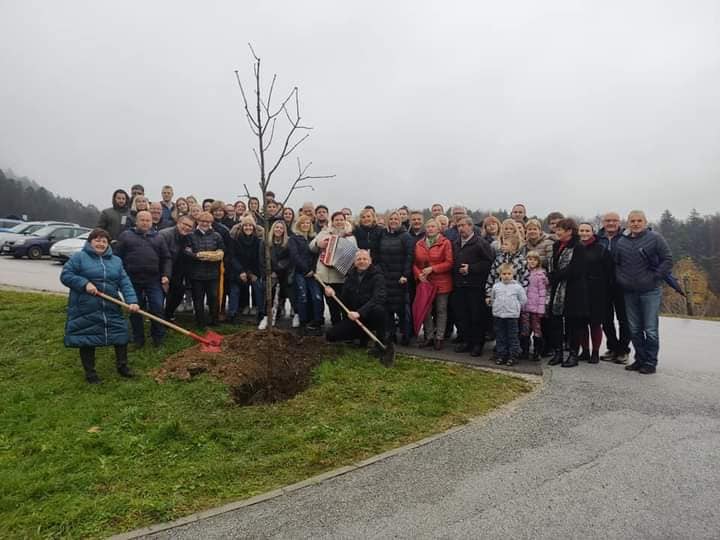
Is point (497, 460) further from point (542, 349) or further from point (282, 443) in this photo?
point (542, 349)

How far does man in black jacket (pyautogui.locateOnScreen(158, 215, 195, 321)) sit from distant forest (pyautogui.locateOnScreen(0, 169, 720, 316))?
3021cm

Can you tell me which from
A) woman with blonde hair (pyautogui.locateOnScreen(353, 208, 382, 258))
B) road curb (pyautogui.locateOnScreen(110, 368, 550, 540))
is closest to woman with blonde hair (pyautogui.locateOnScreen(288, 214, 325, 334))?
woman with blonde hair (pyautogui.locateOnScreen(353, 208, 382, 258))

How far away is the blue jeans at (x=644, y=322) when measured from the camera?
6672 millimetres

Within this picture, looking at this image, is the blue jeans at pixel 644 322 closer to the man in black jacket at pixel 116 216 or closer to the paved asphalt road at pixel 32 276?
the man in black jacket at pixel 116 216

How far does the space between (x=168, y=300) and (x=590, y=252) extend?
6539 mm

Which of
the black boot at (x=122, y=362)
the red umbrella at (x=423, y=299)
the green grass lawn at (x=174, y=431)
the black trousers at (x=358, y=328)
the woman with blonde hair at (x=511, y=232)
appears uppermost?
the woman with blonde hair at (x=511, y=232)

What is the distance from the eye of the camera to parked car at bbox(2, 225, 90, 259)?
2331 cm

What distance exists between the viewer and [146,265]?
7.09 m

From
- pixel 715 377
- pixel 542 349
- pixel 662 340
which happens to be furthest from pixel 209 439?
pixel 662 340

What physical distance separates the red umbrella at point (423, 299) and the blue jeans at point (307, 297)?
158 cm

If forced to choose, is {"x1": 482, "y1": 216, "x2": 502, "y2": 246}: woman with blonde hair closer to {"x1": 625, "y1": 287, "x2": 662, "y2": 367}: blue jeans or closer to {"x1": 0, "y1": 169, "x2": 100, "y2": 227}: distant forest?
{"x1": 625, "y1": 287, "x2": 662, "y2": 367}: blue jeans

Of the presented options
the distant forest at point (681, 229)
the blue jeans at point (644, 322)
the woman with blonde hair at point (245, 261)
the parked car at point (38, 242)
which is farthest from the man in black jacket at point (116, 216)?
the distant forest at point (681, 229)

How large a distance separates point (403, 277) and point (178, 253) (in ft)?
11.7

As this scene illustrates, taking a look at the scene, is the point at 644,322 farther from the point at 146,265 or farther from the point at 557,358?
the point at 146,265
